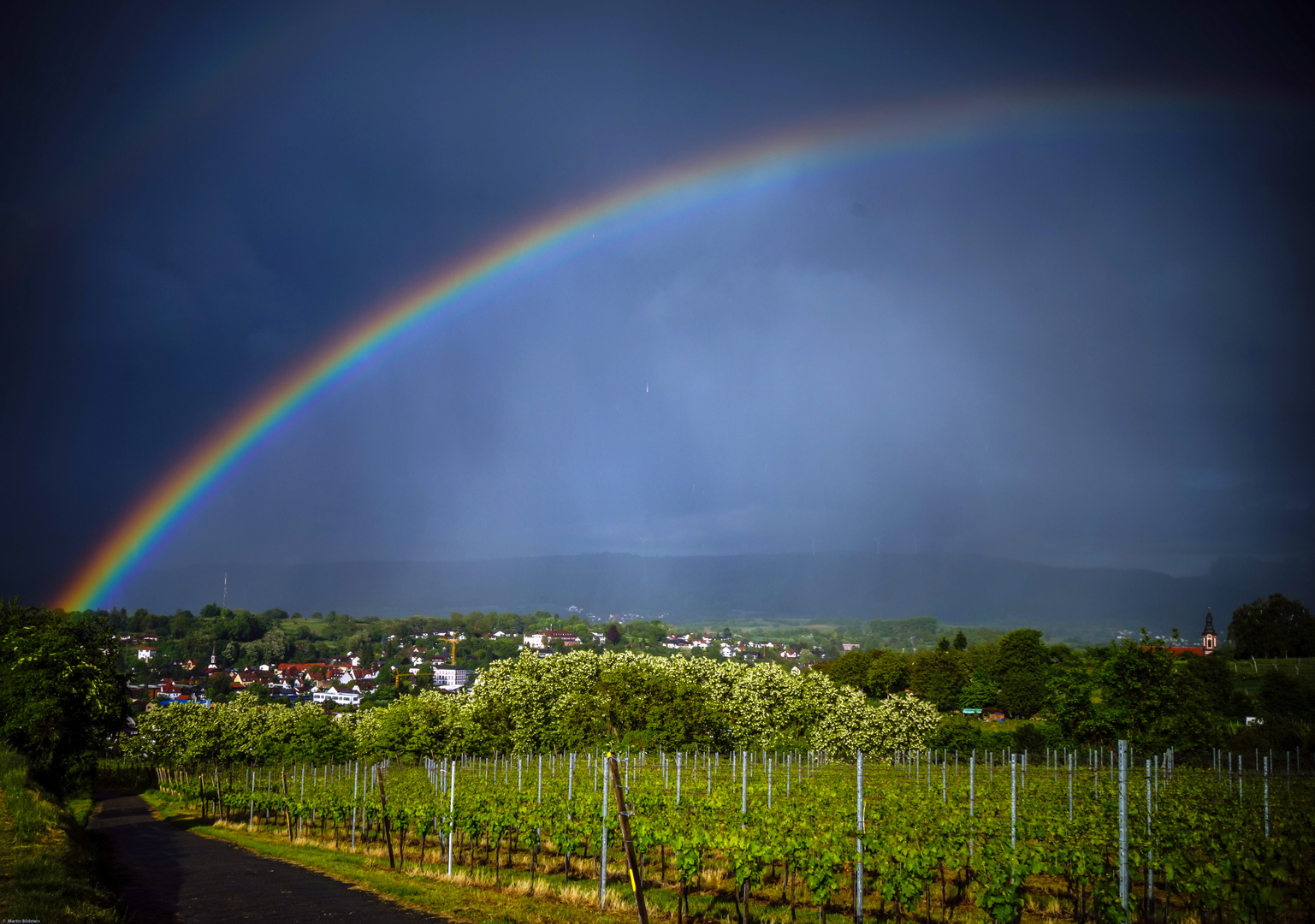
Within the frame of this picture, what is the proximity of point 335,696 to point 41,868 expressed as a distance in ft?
560

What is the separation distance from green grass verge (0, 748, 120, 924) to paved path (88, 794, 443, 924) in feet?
5.58

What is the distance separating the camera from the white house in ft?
527

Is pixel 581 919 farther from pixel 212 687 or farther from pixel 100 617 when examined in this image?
pixel 212 687

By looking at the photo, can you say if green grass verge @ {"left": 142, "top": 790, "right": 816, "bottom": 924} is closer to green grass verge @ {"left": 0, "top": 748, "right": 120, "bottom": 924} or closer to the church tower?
green grass verge @ {"left": 0, "top": 748, "right": 120, "bottom": 924}

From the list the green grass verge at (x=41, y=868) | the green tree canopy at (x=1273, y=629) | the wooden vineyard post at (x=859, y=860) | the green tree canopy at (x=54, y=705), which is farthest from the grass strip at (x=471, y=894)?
the green tree canopy at (x=1273, y=629)

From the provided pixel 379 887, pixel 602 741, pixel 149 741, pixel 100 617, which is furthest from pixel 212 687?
pixel 379 887

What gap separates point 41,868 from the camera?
1257 centimetres

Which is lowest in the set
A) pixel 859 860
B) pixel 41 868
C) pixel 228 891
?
pixel 228 891

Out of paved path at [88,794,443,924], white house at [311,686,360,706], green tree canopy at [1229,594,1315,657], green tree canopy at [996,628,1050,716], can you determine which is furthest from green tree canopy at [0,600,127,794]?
green tree canopy at [1229,594,1315,657]

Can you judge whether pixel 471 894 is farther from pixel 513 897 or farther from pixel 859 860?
pixel 859 860

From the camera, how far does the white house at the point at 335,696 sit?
16050 centimetres

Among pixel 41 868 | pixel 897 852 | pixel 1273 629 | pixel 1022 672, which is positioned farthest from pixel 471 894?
pixel 1273 629

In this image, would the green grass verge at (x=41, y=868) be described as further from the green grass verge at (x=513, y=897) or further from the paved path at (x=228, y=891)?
the green grass verge at (x=513, y=897)

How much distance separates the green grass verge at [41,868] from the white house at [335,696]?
149595 millimetres
